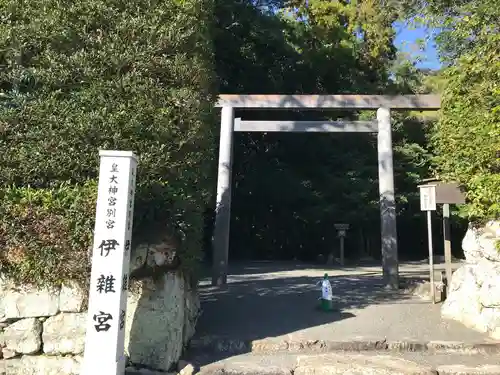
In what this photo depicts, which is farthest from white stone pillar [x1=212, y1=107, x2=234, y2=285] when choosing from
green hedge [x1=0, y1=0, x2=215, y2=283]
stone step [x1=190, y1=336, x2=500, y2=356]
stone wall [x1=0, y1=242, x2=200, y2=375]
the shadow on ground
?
stone wall [x1=0, y1=242, x2=200, y2=375]

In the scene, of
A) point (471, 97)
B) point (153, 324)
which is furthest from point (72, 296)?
point (471, 97)

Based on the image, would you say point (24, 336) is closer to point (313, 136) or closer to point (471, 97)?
point (471, 97)

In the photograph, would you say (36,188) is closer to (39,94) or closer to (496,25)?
(39,94)

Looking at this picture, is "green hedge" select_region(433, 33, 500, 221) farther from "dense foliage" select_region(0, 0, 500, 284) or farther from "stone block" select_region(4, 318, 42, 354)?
"stone block" select_region(4, 318, 42, 354)

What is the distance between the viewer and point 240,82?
49.6 feet

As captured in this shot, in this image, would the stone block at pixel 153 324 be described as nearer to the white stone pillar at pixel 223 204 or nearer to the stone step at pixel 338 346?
the stone step at pixel 338 346

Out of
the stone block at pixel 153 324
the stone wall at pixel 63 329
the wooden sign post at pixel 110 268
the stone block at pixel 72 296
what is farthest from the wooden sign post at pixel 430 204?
the stone block at pixel 72 296

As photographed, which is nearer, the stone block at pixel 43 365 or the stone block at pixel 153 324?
the stone block at pixel 43 365

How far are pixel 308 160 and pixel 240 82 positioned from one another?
4731 millimetres

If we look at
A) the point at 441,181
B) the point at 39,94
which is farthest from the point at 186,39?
the point at 441,181

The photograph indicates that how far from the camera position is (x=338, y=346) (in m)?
5.57

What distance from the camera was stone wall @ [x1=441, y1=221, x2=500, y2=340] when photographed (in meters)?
6.20

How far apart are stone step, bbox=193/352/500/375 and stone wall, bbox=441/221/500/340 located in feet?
3.17

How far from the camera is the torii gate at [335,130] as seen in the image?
31.8 ft
